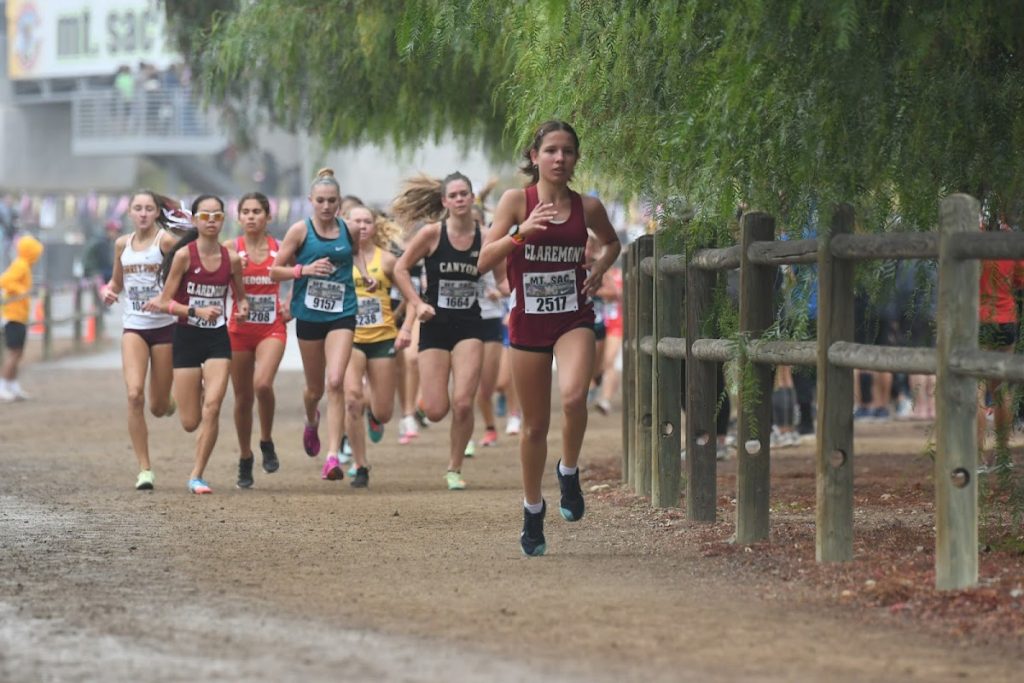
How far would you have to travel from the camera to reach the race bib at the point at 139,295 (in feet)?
43.4

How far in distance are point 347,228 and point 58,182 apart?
57.6m

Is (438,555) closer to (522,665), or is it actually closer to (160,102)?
(522,665)

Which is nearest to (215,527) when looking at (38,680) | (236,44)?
(38,680)

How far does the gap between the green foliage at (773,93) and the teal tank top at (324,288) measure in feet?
10.4

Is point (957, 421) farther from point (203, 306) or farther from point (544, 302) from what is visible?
point (203, 306)

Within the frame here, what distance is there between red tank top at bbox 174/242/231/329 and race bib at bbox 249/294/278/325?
0.46 meters

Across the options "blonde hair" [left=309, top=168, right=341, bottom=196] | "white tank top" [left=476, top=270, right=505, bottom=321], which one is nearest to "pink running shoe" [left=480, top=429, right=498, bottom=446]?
"white tank top" [left=476, top=270, right=505, bottom=321]

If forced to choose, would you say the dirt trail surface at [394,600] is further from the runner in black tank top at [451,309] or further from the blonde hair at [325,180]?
the blonde hair at [325,180]

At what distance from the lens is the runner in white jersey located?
13062 mm

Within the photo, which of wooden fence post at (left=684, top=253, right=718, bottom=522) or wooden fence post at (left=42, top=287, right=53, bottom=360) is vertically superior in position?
wooden fence post at (left=42, top=287, right=53, bottom=360)

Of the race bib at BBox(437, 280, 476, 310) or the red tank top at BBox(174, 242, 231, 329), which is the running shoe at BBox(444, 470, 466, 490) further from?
the red tank top at BBox(174, 242, 231, 329)

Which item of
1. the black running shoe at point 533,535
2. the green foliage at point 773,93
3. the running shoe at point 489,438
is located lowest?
the black running shoe at point 533,535

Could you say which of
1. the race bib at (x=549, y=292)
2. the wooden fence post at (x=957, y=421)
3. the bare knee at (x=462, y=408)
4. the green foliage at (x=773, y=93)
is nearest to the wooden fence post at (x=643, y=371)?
the bare knee at (x=462, y=408)

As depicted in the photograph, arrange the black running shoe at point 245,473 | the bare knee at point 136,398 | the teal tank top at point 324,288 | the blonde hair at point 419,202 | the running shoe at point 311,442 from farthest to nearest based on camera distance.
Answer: the blonde hair at point 419,202 → the running shoe at point 311,442 → the black running shoe at point 245,473 → the teal tank top at point 324,288 → the bare knee at point 136,398
